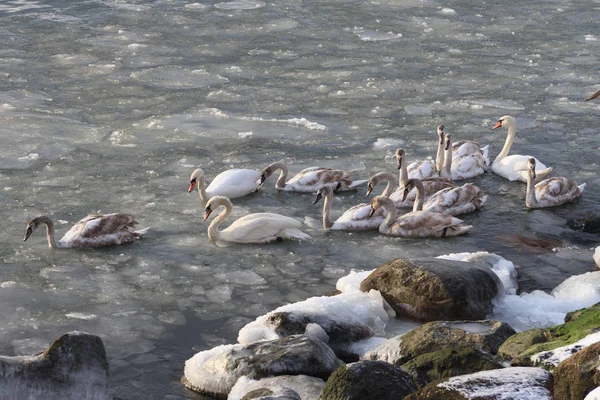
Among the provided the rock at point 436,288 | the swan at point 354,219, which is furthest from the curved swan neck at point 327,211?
the rock at point 436,288

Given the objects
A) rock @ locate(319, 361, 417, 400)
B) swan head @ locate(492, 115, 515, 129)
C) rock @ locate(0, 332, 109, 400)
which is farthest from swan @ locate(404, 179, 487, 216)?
rock @ locate(0, 332, 109, 400)

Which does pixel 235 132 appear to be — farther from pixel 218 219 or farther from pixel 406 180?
pixel 218 219

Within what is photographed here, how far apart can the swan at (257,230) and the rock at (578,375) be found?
470 centimetres

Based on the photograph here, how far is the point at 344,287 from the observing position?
920 centimetres

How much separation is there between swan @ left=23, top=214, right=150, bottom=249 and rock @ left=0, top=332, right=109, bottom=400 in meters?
3.16

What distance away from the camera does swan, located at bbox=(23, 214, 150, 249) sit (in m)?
10.1

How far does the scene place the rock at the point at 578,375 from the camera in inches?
227

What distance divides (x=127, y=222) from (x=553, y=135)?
617 centimetres

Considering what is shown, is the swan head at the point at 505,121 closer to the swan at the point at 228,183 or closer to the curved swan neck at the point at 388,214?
the curved swan neck at the point at 388,214

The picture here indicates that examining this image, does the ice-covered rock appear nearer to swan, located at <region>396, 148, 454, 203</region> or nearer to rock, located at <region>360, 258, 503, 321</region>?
rock, located at <region>360, 258, 503, 321</region>

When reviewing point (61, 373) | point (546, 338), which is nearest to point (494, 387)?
point (546, 338)

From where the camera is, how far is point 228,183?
458 inches

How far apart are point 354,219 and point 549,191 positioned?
2.25 metres

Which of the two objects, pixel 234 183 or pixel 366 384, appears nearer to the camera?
pixel 366 384
